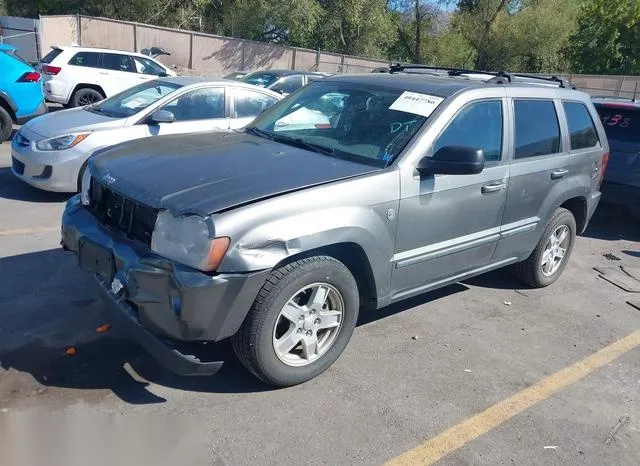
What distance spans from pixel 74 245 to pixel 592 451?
3.29 m

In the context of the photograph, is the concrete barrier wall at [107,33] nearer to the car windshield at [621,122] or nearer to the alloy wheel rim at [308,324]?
the car windshield at [621,122]

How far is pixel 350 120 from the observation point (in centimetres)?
429

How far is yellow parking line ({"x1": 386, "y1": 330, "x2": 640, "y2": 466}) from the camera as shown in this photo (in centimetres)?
313

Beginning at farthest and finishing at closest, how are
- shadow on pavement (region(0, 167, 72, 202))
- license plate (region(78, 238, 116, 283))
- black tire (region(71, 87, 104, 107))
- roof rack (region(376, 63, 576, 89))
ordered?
black tire (region(71, 87, 104, 107)), shadow on pavement (region(0, 167, 72, 202)), roof rack (region(376, 63, 576, 89)), license plate (region(78, 238, 116, 283))

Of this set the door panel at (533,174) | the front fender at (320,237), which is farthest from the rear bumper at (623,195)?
the front fender at (320,237)

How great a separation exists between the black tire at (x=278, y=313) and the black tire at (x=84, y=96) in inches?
446

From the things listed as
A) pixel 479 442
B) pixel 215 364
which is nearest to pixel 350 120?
pixel 215 364

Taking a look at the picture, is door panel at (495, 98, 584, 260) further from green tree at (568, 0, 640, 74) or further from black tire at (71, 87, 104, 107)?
green tree at (568, 0, 640, 74)

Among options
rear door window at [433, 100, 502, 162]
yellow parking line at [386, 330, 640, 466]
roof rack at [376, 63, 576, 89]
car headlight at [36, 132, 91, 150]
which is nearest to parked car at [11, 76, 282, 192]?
car headlight at [36, 132, 91, 150]

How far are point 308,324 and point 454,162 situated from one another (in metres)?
1.38

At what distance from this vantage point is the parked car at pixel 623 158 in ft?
24.8

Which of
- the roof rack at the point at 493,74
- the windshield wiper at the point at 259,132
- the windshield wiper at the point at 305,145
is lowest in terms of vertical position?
the windshield wiper at the point at 259,132

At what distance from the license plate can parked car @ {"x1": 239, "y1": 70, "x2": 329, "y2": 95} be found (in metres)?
10.2

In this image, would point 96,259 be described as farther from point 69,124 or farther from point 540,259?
point 69,124
